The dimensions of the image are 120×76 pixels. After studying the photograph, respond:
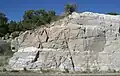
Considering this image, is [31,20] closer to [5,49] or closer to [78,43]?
[5,49]

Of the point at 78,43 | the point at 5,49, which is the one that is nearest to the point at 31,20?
the point at 5,49

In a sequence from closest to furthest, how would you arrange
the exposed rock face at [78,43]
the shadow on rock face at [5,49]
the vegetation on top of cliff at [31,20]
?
the exposed rock face at [78,43] < the shadow on rock face at [5,49] < the vegetation on top of cliff at [31,20]

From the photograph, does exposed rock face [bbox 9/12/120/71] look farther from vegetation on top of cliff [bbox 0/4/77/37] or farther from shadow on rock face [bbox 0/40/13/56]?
vegetation on top of cliff [bbox 0/4/77/37]

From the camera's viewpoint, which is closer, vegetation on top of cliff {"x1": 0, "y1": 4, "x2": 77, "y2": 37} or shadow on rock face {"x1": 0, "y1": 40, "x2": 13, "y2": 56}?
shadow on rock face {"x1": 0, "y1": 40, "x2": 13, "y2": 56}

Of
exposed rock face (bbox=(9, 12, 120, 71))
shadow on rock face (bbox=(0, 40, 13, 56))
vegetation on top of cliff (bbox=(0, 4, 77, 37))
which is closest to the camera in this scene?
exposed rock face (bbox=(9, 12, 120, 71))

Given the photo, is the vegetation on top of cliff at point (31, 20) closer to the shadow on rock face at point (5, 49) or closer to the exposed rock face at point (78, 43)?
the shadow on rock face at point (5, 49)

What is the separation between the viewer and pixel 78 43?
42.5m

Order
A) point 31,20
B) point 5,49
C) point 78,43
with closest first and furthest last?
point 78,43, point 5,49, point 31,20

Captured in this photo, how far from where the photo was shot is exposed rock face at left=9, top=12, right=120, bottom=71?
4153 cm

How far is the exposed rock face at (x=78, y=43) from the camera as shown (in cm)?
4153

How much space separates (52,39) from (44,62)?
3739 mm

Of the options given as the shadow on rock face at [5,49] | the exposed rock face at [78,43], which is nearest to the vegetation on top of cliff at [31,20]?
the shadow on rock face at [5,49]

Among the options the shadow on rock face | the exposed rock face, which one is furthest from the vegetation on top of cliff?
the exposed rock face

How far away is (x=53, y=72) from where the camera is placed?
39.4m
